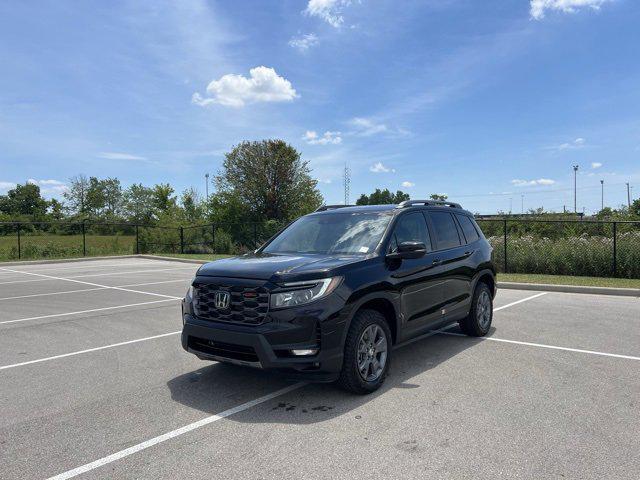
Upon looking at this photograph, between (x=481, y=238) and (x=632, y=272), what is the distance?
30.9 ft

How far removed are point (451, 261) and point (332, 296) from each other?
2507 millimetres

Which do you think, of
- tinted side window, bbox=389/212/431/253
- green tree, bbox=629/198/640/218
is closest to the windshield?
tinted side window, bbox=389/212/431/253

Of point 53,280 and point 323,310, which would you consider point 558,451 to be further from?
point 53,280

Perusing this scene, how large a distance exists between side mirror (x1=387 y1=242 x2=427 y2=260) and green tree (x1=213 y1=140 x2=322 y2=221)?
3575cm

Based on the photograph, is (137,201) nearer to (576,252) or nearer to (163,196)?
(163,196)

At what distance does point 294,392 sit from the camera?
15.5ft

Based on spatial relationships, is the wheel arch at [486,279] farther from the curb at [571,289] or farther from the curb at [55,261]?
the curb at [55,261]

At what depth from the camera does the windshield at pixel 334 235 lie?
5272mm

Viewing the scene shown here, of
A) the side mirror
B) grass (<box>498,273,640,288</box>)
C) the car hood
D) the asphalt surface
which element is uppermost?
the side mirror

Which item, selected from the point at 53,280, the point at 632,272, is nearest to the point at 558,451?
the point at 632,272

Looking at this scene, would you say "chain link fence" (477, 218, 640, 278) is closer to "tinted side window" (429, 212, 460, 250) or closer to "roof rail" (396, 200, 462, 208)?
"roof rail" (396, 200, 462, 208)

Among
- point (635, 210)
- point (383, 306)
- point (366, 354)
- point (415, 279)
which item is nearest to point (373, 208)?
point (415, 279)

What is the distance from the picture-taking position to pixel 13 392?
4844 mm

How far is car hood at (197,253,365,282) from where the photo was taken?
4.38 m
